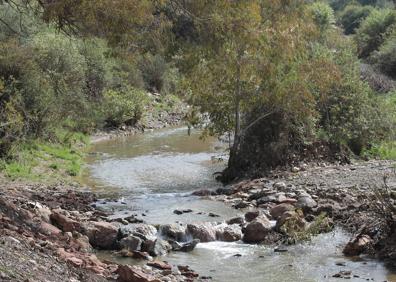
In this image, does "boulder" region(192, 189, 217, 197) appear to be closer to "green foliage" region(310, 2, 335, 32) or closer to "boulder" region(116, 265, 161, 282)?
"boulder" region(116, 265, 161, 282)

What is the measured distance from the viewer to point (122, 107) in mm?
29594

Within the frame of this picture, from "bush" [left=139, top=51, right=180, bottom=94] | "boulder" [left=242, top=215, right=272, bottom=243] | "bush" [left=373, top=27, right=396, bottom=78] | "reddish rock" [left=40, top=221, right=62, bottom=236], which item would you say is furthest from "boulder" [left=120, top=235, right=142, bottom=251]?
"bush" [left=373, top=27, right=396, bottom=78]

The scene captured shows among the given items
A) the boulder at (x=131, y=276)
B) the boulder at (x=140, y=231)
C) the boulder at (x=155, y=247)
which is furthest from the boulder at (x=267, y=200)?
the boulder at (x=131, y=276)

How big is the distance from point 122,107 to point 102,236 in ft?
61.2

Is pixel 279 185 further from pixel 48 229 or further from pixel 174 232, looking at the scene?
pixel 48 229

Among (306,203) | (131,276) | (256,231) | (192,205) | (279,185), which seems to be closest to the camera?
(131,276)

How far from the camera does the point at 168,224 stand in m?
12.3

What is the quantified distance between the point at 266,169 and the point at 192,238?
6361mm

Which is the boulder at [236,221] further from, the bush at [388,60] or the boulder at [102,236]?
the bush at [388,60]

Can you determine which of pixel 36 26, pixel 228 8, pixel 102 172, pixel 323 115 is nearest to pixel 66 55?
pixel 36 26

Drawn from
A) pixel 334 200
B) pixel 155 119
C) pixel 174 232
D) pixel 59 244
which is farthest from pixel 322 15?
pixel 59 244

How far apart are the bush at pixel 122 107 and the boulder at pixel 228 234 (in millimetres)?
17548

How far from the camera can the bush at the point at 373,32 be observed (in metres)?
46.3

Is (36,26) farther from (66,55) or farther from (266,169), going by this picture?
(266,169)
